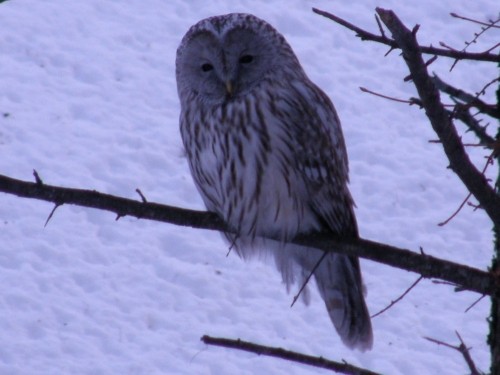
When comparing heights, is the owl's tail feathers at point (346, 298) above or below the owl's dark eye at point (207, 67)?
below

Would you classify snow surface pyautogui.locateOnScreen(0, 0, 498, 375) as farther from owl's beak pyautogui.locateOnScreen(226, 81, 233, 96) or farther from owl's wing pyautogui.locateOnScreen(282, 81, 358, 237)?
owl's beak pyautogui.locateOnScreen(226, 81, 233, 96)

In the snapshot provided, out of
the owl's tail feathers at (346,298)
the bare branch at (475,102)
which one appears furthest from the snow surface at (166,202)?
the bare branch at (475,102)

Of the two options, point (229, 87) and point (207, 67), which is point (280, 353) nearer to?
point (229, 87)

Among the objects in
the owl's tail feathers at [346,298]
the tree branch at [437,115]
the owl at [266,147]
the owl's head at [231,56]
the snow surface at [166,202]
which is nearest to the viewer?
the tree branch at [437,115]

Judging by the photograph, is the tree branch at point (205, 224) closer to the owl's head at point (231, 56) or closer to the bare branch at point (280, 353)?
the bare branch at point (280, 353)

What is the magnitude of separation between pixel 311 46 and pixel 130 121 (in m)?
1.92

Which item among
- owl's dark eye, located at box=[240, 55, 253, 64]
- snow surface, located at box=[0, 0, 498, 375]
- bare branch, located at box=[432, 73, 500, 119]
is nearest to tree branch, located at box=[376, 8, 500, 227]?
bare branch, located at box=[432, 73, 500, 119]

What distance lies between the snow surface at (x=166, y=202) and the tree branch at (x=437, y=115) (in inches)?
131

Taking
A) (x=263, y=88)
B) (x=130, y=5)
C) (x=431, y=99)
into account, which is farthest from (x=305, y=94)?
(x=130, y=5)

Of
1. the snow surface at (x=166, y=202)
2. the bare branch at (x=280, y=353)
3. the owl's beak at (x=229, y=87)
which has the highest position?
the owl's beak at (x=229, y=87)

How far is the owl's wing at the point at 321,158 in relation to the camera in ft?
11.4

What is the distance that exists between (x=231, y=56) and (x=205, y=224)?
36.7 inches

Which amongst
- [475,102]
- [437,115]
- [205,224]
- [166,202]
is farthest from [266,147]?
[166,202]

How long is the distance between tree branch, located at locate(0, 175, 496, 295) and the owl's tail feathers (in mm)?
818
